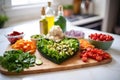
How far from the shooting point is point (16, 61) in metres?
1.07

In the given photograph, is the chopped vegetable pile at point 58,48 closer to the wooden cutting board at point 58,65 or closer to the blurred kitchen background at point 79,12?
the wooden cutting board at point 58,65

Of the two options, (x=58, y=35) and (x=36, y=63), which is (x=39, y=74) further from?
(x=58, y=35)

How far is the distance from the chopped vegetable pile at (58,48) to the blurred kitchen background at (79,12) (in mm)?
976

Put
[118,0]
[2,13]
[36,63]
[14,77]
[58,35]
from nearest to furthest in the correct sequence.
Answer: [14,77] → [36,63] → [58,35] → [2,13] → [118,0]

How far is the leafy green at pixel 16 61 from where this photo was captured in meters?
1.03

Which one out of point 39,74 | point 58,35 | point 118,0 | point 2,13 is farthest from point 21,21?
point 39,74

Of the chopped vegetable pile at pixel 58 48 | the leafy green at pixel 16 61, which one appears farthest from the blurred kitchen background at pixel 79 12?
the leafy green at pixel 16 61

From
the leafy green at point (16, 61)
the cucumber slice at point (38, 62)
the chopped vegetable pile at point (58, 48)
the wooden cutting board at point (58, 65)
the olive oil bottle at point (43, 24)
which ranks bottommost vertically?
the wooden cutting board at point (58, 65)

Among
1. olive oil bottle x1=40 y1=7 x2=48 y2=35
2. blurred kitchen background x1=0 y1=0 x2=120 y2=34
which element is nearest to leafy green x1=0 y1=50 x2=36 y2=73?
olive oil bottle x1=40 y1=7 x2=48 y2=35

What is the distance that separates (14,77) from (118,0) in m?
1.96

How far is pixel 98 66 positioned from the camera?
1.14 metres

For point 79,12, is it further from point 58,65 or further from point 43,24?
point 58,65

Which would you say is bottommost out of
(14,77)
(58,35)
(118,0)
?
(14,77)

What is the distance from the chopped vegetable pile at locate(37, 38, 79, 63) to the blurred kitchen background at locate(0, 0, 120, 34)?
0.98 m
